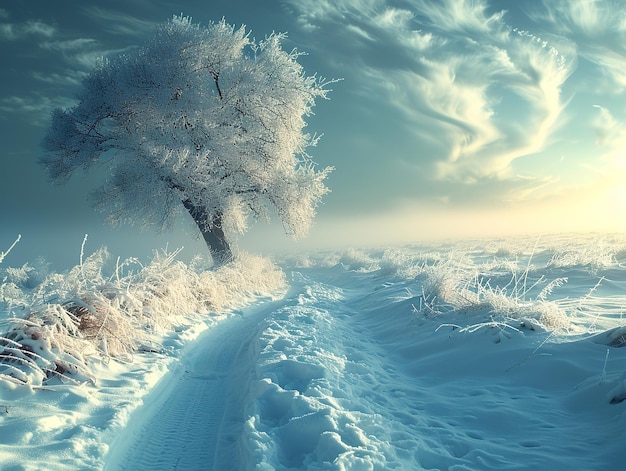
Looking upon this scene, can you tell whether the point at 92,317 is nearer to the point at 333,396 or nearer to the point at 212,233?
the point at 333,396

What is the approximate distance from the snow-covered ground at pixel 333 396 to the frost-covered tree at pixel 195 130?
7630 millimetres

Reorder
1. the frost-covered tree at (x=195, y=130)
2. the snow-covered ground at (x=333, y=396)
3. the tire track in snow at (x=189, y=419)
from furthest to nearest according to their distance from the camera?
the frost-covered tree at (x=195, y=130) < the tire track in snow at (x=189, y=419) < the snow-covered ground at (x=333, y=396)

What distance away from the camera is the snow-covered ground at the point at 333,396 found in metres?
2.67

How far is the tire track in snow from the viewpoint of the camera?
2775mm

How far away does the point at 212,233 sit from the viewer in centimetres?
1468

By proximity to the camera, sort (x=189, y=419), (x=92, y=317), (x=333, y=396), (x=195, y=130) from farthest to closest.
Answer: (x=195, y=130), (x=92, y=317), (x=333, y=396), (x=189, y=419)

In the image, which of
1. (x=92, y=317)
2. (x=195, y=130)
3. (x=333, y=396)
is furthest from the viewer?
(x=195, y=130)

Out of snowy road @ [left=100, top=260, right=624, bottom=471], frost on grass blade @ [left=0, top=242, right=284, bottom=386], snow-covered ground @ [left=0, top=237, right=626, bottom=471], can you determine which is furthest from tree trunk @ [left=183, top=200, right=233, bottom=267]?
snowy road @ [left=100, top=260, right=624, bottom=471]

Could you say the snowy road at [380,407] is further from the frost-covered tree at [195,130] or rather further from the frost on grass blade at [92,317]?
the frost-covered tree at [195,130]

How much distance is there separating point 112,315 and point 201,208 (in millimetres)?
9821

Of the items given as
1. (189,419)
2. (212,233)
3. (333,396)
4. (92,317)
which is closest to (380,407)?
(333,396)

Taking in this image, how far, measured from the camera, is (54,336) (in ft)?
12.5

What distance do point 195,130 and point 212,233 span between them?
380 centimetres

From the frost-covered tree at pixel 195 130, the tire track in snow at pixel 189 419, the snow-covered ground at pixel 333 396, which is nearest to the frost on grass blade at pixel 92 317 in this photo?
the snow-covered ground at pixel 333 396
